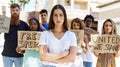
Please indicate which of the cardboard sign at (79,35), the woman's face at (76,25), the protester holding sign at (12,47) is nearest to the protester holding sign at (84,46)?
the woman's face at (76,25)

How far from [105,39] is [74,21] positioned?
0.74 m

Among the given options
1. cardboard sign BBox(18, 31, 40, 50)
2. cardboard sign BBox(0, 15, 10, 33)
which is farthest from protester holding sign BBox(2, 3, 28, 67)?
cardboard sign BBox(0, 15, 10, 33)

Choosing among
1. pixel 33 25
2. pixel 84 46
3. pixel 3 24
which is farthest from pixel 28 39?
pixel 84 46

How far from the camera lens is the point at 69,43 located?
410 centimetres

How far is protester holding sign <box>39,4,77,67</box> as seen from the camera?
4.03 m

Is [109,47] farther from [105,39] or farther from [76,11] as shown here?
[76,11]

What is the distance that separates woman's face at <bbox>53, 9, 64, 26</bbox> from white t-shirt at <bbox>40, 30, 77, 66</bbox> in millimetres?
140

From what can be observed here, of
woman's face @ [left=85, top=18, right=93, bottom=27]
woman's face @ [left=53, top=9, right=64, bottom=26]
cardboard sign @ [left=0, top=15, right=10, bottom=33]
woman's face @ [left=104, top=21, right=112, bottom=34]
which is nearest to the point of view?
woman's face @ [left=53, top=9, right=64, bottom=26]

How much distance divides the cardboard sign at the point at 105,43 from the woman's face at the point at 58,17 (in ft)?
4.69

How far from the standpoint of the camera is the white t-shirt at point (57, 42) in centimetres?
404

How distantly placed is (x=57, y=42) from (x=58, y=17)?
32cm

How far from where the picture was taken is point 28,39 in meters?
5.58

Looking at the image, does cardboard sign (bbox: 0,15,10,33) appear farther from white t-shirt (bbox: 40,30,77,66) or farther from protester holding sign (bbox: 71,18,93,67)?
white t-shirt (bbox: 40,30,77,66)

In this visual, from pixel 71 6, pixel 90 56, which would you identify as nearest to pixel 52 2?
pixel 71 6
